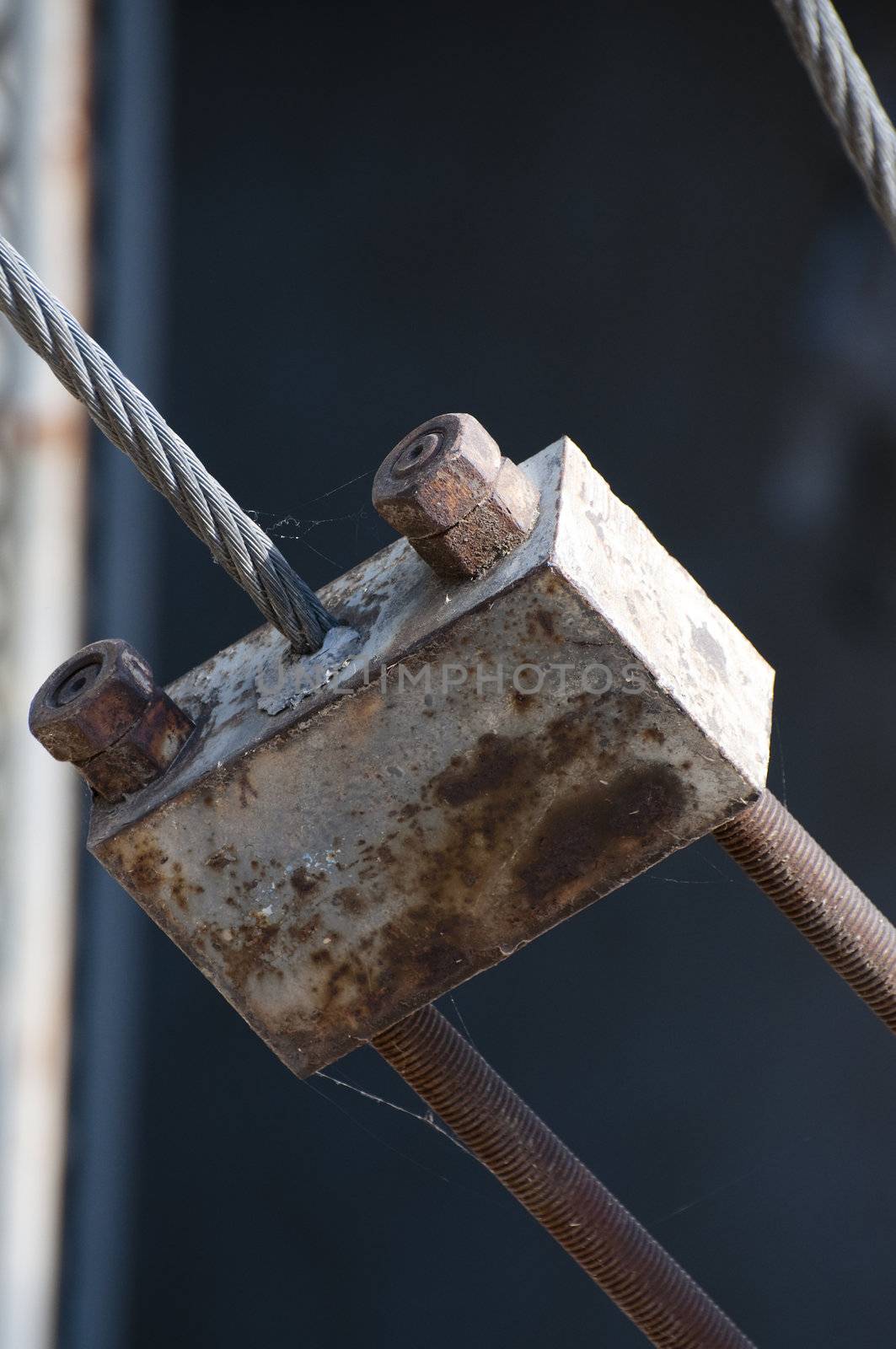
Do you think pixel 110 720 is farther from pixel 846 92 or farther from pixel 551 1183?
pixel 846 92

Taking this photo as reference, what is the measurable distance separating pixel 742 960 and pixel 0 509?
142 cm

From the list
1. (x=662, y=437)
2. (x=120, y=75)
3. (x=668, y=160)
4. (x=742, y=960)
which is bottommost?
(x=742, y=960)

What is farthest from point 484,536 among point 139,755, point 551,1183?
point 551,1183

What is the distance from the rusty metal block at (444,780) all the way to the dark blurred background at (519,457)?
121cm

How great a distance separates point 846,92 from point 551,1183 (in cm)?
84

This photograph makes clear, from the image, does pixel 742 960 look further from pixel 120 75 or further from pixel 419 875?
pixel 120 75

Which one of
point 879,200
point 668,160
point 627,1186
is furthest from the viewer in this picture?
point 627,1186

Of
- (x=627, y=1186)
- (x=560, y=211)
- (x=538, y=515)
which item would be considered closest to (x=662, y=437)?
(x=560, y=211)

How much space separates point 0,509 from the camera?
2004 millimetres

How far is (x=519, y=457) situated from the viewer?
2.02 m

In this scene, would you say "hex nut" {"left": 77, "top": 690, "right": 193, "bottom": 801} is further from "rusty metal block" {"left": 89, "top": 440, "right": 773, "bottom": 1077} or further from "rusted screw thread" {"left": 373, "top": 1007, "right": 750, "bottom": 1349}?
"rusted screw thread" {"left": 373, "top": 1007, "right": 750, "bottom": 1349}

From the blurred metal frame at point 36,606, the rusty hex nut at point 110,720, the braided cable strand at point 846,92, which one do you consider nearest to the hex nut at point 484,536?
the rusty hex nut at point 110,720

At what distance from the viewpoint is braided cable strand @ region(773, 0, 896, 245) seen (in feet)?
3.03

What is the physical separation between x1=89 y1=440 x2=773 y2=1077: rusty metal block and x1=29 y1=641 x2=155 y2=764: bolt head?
0.14ft
